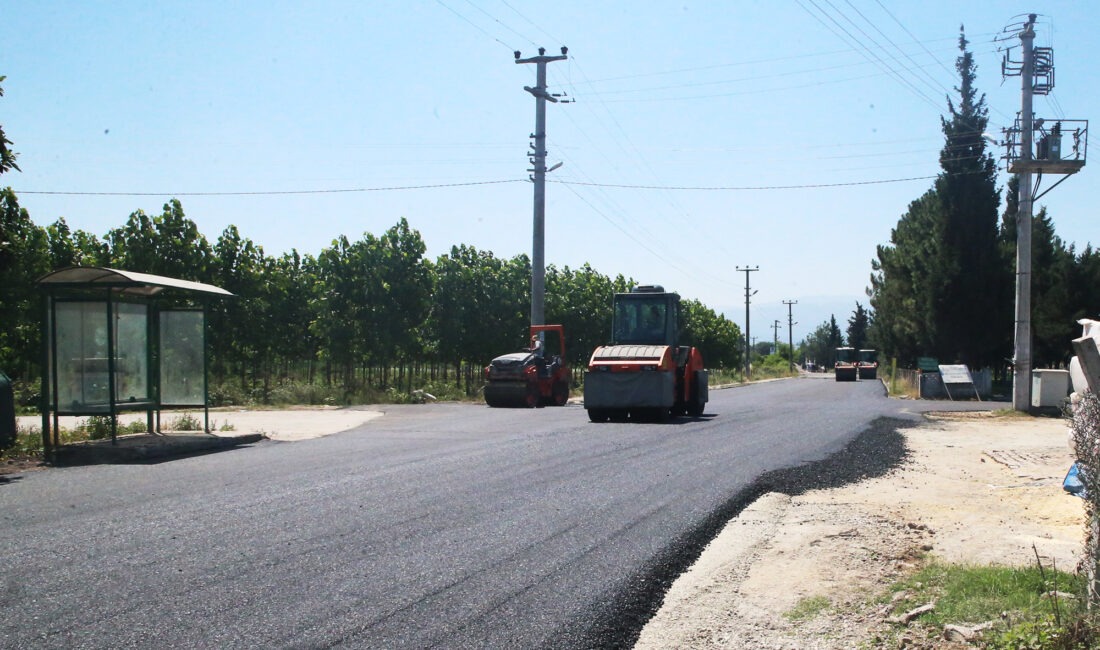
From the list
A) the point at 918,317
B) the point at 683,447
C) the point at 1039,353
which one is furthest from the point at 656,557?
the point at 1039,353

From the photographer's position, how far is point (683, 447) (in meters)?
15.1

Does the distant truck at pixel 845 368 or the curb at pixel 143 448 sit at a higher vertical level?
the curb at pixel 143 448

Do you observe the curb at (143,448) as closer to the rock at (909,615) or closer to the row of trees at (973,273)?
the rock at (909,615)

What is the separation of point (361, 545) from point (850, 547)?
13.4 feet

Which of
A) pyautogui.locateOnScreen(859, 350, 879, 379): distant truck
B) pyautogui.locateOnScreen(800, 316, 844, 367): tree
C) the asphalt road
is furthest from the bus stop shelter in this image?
pyautogui.locateOnScreen(800, 316, 844, 367): tree

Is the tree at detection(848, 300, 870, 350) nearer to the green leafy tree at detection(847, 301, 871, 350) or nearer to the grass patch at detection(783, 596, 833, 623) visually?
the green leafy tree at detection(847, 301, 871, 350)

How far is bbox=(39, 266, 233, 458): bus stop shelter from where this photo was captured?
46.3ft

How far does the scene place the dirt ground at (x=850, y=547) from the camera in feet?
18.3

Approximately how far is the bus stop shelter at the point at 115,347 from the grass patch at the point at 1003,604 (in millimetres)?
11992

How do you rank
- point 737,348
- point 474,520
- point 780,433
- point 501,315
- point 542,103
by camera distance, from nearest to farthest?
point 474,520
point 780,433
point 542,103
point 501,315
point 737,348

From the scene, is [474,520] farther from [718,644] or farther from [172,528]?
[718,644]

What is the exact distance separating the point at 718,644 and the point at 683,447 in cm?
990

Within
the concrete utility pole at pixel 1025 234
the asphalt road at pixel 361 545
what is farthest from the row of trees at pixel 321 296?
the asphalt road at pixel 361 545

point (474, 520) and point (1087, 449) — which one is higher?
point (1087, 449)
